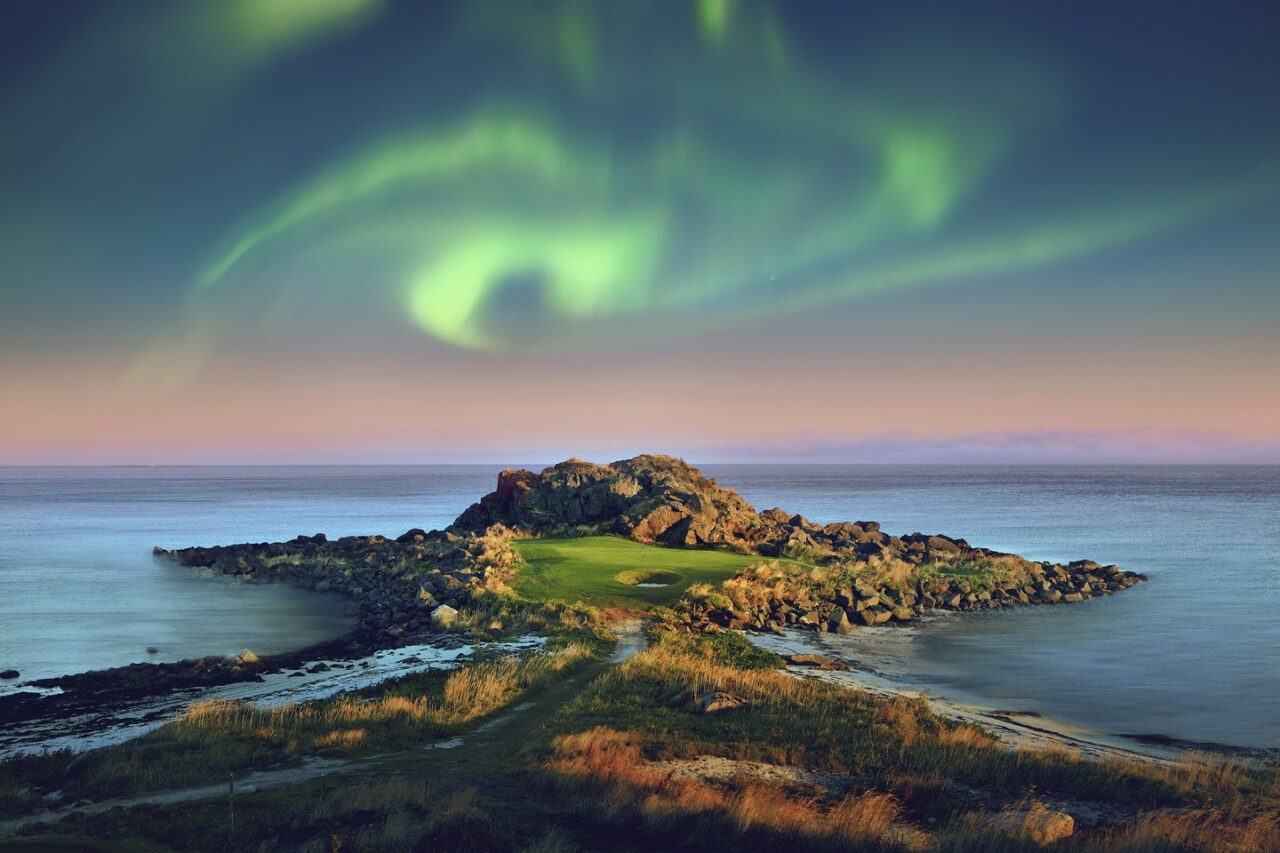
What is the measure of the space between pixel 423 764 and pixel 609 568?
92.9 feet

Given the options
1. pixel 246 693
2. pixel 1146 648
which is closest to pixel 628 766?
pixel 246 693

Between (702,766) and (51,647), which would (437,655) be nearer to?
(702,766)

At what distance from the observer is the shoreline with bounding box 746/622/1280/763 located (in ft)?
73.7

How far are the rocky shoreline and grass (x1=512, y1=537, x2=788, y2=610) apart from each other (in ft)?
5.16

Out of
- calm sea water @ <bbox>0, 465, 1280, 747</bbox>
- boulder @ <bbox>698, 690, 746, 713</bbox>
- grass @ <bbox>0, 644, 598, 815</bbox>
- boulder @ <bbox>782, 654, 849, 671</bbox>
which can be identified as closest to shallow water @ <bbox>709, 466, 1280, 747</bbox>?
calm sea water @ <bbox>0, 465, 1280, 747</bbox>

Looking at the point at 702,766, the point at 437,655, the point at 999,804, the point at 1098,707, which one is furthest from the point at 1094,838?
the point at 437,655

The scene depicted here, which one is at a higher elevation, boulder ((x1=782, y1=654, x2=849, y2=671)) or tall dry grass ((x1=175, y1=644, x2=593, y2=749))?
tall dry grass ((x1=175, y1=644, x2=593, y2=749))

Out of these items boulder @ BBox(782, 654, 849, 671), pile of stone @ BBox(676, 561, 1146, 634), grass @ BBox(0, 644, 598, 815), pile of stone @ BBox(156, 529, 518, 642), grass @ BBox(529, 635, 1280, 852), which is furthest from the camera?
pile of stone @ BBox(676, 561, 1146, 634)

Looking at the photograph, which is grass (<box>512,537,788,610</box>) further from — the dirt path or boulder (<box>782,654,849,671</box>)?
the dirt path

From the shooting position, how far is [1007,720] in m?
25.7

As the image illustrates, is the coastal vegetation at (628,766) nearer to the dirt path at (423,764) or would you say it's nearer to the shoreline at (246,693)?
the dirt path at (423,764)

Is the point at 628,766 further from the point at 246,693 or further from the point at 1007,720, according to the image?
the point at 246,693

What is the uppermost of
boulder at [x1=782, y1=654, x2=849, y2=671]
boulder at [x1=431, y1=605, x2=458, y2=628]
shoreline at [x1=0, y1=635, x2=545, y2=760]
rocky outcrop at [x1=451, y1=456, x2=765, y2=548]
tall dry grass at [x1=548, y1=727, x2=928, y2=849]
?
rocky outcrop at [x1=451, y1=456, x2=765, y2=548]

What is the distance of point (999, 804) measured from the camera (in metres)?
15.7
